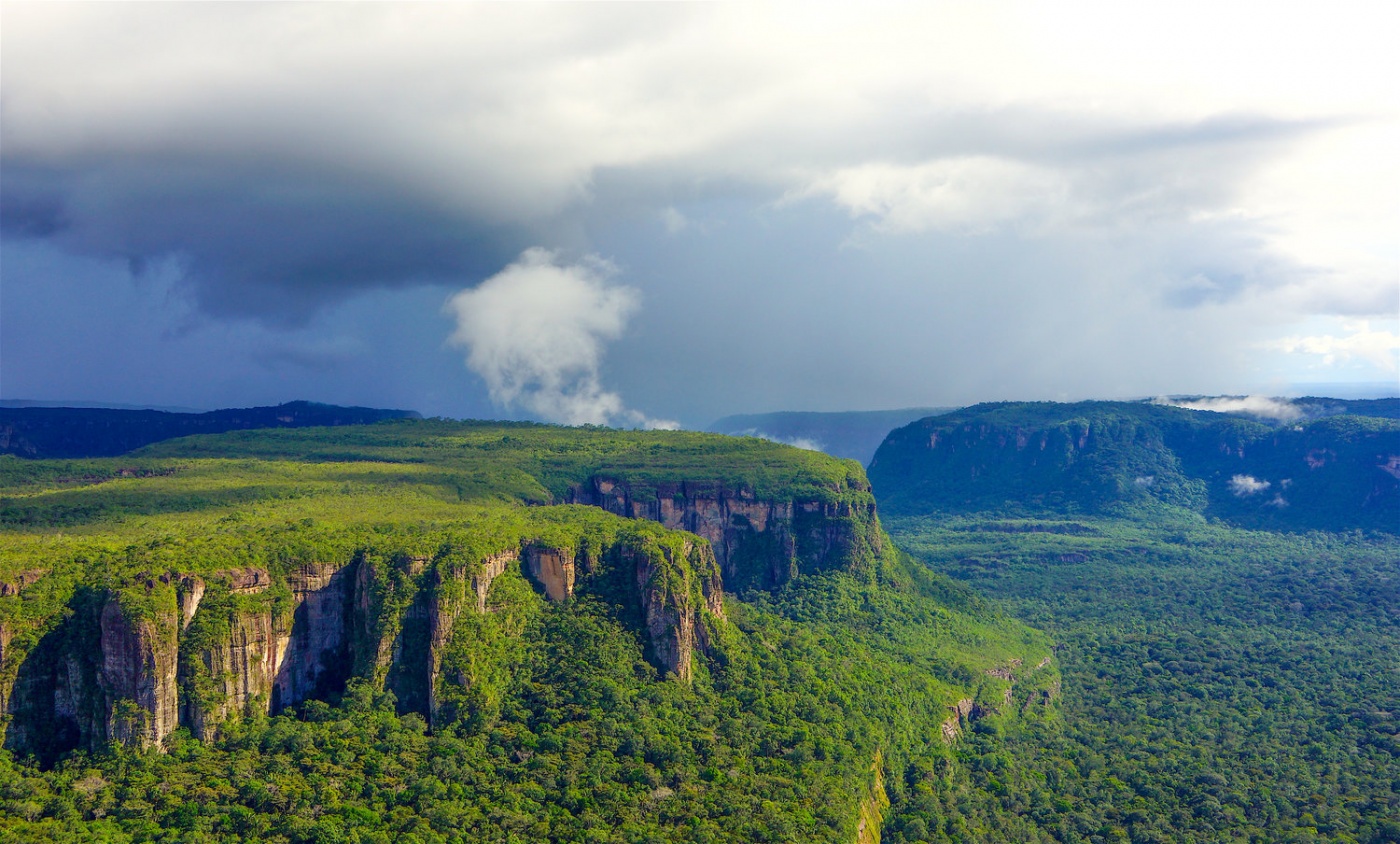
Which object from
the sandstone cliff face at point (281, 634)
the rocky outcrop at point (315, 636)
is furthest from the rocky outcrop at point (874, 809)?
the rocky outcrop at point (315, 636)

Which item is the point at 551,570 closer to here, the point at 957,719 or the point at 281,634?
the point at 281,634

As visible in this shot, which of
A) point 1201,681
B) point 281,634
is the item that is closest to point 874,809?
point 281,634

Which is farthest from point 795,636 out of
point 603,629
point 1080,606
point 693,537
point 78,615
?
point 1080,606

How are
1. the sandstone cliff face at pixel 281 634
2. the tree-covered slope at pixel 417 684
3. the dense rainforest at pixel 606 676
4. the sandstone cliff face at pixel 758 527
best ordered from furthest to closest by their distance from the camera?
the sandstone cliff face at pixel 758 527
the sandstone cliff face at pixel 281 634
the dense rainforest at pixel 606 676
the tree-covered slope at pixel 417 684

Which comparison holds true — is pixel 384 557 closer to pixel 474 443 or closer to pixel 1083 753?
pixel 1083 753

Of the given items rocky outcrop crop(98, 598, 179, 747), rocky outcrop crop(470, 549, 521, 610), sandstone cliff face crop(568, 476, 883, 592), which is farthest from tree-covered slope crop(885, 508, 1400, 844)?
rocky outcrop crop(98, 598, 179, 747)

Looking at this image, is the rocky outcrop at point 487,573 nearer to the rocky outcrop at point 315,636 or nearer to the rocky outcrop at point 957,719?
the rocky outcrop at point 315,636

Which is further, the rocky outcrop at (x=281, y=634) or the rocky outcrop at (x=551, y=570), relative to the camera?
the rocky outcrop at (x=551, y=570)

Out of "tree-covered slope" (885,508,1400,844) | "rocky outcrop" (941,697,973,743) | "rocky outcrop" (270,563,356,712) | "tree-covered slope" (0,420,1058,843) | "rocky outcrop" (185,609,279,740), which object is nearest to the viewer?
"tree-covered slope" (0,420,1058,843)

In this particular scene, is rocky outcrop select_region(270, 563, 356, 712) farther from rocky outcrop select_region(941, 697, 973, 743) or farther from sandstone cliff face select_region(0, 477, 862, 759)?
rocky outcrop select_region(941, 697, 973, 743)
